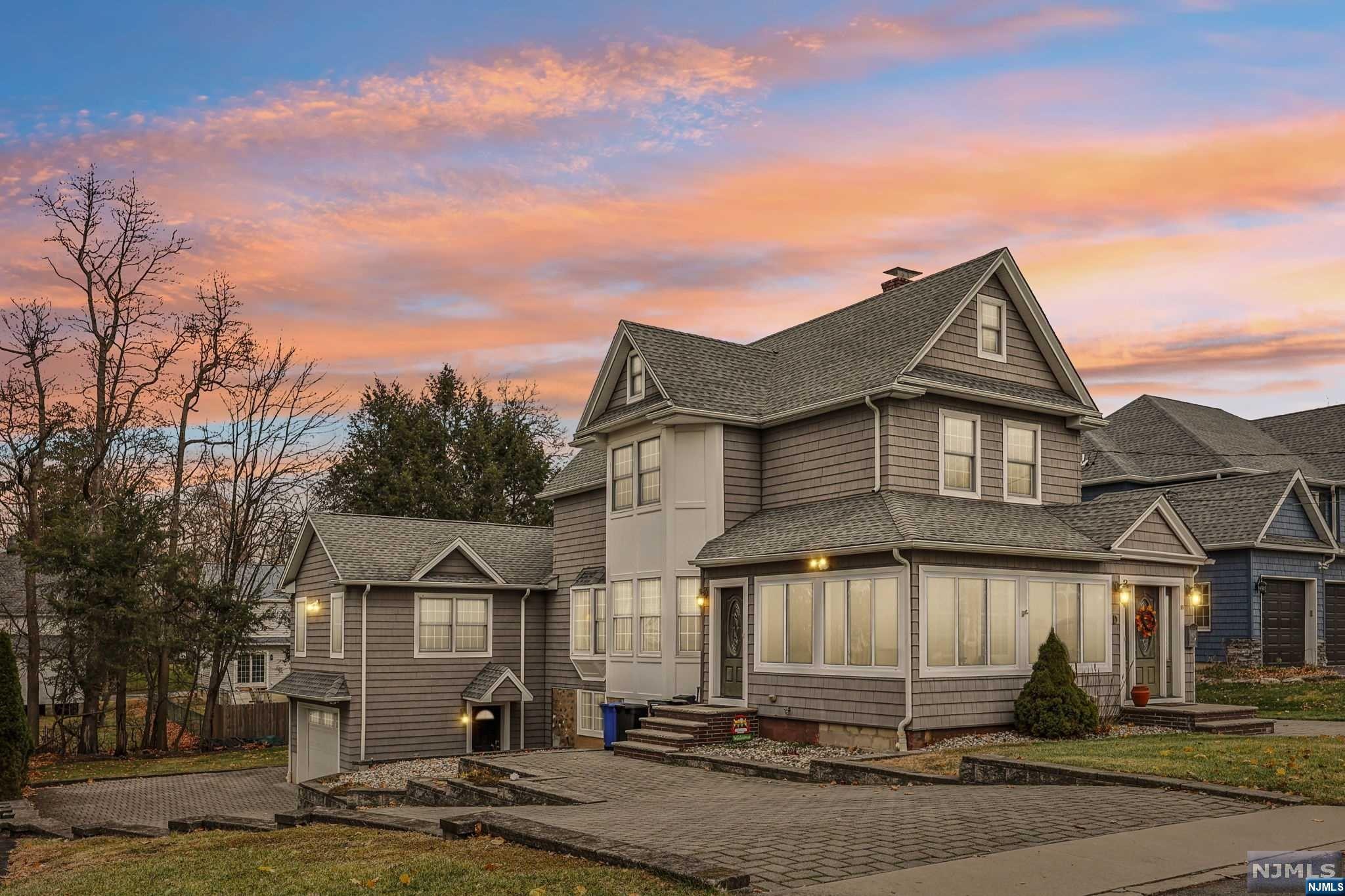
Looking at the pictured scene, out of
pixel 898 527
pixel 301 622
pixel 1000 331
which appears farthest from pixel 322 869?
pixel 301 622

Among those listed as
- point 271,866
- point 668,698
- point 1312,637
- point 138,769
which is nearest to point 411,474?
point 138,769

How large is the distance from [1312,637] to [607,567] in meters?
21.5

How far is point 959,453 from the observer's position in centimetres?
2147

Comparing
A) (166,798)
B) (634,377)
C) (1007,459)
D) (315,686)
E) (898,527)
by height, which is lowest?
(166,798)

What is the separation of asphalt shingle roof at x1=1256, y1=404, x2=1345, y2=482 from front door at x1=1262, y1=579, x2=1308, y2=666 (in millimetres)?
6959

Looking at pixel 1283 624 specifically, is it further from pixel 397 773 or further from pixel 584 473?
pixel 397 773

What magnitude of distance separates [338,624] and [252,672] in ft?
103

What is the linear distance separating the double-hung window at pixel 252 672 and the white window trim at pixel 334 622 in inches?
1170

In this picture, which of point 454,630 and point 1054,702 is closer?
point 1054,702

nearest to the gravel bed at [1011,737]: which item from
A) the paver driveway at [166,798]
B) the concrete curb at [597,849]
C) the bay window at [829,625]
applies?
the bay window at [829,625]

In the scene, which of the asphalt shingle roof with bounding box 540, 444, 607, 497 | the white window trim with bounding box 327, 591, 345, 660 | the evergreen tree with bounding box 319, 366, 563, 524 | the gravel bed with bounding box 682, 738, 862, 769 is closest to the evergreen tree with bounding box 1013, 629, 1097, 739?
the gravel bed with bounding box 682, 738, 862, 769

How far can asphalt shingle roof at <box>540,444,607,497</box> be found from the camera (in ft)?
92.9

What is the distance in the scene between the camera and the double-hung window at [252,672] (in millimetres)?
56344

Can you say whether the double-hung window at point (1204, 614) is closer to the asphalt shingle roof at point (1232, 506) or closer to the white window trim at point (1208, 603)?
the white window trim at point (1208, 603)
